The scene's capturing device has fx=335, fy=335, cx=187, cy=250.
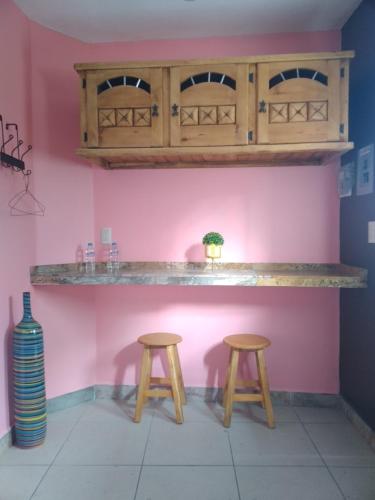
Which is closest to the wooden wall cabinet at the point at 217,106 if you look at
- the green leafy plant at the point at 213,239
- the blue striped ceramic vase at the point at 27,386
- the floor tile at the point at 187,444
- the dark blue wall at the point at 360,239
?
the dark blue wall at the point at 360,239

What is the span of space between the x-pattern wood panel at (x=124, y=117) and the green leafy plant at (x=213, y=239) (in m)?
0.81

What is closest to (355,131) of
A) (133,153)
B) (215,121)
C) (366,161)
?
(366,161)

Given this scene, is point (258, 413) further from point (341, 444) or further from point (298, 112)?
point (298, 112)

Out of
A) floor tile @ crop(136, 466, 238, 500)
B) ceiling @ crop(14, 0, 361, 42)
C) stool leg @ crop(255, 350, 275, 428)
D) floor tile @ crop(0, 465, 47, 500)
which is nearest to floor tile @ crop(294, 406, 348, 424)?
stool leg @ crop(255, 350, 275, 428)

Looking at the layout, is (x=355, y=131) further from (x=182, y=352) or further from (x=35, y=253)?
(x=35, y=253)

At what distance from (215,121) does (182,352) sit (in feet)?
5.01

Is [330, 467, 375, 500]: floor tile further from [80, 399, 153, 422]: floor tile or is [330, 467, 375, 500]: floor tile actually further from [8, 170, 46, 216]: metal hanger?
[8, 170, 46, 216]: metal hanger

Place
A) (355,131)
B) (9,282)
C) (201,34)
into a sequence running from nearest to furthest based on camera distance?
1. (9,282)
2. (355,131)
3. (201,34)

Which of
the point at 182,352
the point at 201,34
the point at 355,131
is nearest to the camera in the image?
the point at 355,131

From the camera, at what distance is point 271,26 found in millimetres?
2113

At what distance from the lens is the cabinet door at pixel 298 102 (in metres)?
1.80

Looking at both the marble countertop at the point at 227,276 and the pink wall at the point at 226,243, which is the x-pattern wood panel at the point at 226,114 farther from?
the marble countertop at the point at 227,276

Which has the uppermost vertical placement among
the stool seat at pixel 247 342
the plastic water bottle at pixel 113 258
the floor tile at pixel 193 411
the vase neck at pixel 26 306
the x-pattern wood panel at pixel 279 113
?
the x-pattern wood panel at pixel 279 113

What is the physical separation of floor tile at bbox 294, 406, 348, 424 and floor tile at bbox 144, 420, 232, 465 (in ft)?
1.83
